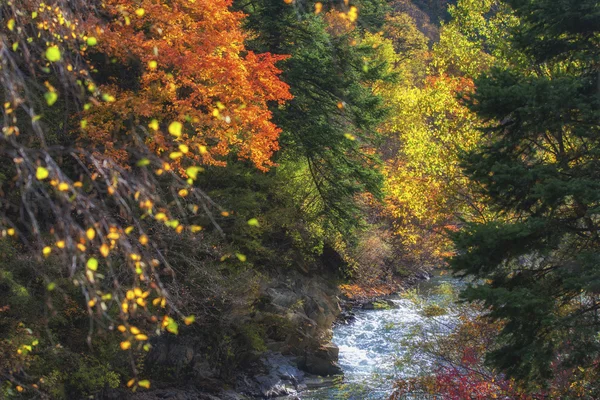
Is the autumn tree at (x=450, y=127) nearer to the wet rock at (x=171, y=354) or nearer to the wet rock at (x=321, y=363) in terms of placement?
the wet rock at (x=321, y=363)

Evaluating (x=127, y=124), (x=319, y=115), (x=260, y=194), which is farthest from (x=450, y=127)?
(x=127, y=124)

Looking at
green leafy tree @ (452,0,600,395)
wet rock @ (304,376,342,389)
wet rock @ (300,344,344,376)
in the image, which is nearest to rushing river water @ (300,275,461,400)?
wet rock @ (304,376,342,389)

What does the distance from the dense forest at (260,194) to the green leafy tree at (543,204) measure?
0.14 ft

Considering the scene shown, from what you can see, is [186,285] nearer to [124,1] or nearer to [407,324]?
[124,1]

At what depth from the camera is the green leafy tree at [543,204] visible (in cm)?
766

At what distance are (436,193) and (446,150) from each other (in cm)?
127

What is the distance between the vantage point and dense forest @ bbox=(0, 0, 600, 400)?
4.71 m

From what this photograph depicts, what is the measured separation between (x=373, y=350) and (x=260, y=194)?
7006 mm

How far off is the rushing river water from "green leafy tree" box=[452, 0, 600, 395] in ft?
15.5

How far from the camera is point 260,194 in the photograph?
661 inches

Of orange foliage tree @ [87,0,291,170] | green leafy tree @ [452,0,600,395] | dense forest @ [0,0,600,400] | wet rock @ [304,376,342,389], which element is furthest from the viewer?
wet rock @ [304,376,342,389]

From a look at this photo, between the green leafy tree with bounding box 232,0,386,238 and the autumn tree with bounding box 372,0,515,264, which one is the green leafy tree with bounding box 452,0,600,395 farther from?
the green leafy tree with bounding box 232,0,386,238

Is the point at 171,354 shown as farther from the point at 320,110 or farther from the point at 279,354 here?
the point at 320,110

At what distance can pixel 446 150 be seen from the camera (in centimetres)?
1608
